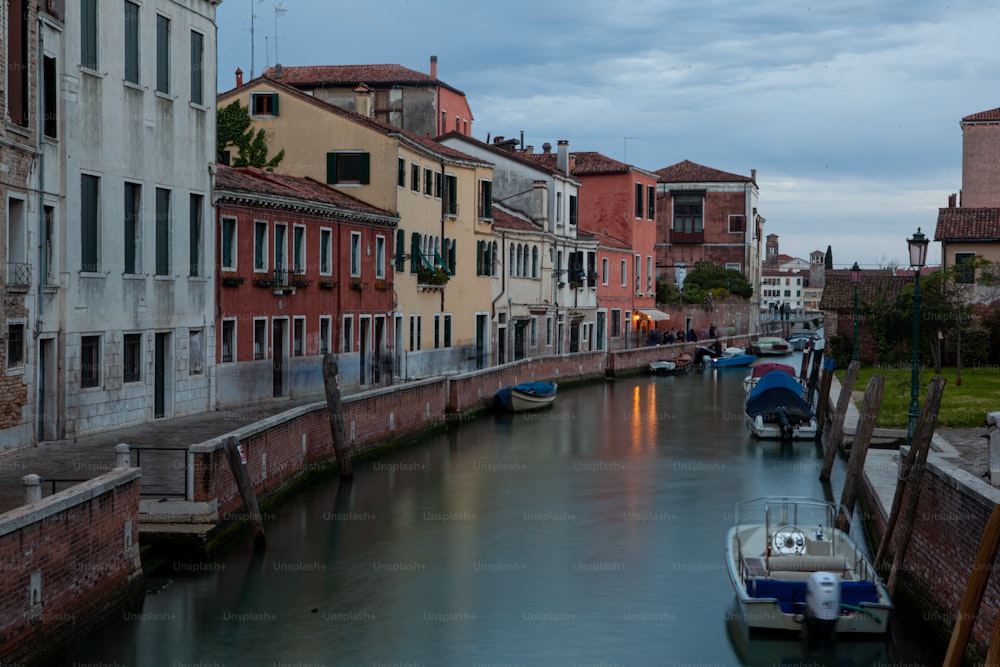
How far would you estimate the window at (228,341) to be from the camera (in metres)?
24.3

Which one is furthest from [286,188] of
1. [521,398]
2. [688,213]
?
[688,213]

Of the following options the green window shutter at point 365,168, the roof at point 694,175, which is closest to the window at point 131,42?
the green window shutter at point 365,168

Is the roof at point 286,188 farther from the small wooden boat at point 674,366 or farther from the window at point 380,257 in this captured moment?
the small wooden boat at point 674,366

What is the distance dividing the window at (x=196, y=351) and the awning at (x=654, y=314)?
109ft

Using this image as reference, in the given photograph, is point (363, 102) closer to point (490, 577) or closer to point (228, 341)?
point (228, 341)

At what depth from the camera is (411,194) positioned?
108ft

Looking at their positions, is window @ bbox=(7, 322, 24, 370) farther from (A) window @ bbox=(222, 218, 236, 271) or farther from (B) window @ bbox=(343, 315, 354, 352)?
(B) window @ bbox=(343, 315, 354, 352)

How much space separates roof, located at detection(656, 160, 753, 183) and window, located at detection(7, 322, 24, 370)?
5425 centimetres

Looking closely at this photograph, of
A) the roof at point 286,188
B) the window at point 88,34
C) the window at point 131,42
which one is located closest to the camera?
the window at point 88,34

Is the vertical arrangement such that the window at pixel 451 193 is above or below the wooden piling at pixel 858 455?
above

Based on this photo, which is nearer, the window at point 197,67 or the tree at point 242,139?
the window at point 197,67

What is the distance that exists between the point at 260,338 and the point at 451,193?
11.9 meters

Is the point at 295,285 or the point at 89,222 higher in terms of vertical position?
the point at 89,222

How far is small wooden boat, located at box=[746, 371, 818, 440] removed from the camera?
28500 mm
